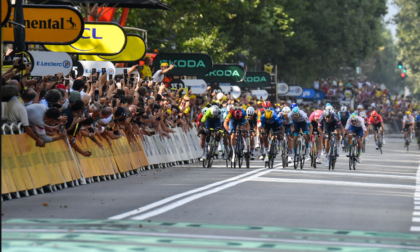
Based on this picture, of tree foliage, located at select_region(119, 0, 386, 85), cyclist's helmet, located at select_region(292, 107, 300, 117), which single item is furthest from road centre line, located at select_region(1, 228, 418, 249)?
tree foliage, located at select_region(119, 0, 386, 85)

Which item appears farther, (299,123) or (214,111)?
(299,123)

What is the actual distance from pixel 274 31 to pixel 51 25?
3681cm

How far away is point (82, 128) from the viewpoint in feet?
55.8

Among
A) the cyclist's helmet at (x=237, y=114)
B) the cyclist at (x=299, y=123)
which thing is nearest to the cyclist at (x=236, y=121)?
the cyclist's helmet at (x=237, y=114)

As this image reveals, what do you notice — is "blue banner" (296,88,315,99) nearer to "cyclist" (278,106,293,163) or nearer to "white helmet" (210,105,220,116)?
"cyclist" (278,106,293,163)

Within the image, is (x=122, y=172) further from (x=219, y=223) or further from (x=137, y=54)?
(x=219, y=223)

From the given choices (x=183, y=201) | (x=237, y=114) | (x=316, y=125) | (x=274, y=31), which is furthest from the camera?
(x=274, y=31)

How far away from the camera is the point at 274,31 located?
54.9 metres

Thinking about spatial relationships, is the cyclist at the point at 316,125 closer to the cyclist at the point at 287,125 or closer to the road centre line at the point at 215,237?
the cyclist at the point at 287,125

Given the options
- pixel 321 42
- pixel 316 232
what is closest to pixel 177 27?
pixel 321 42

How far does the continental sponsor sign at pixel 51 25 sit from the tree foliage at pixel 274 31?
1466cm

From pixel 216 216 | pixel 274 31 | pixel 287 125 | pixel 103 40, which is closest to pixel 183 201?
pixel 216 216

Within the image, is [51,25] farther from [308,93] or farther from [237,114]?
[308,93]

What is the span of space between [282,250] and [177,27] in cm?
3154
